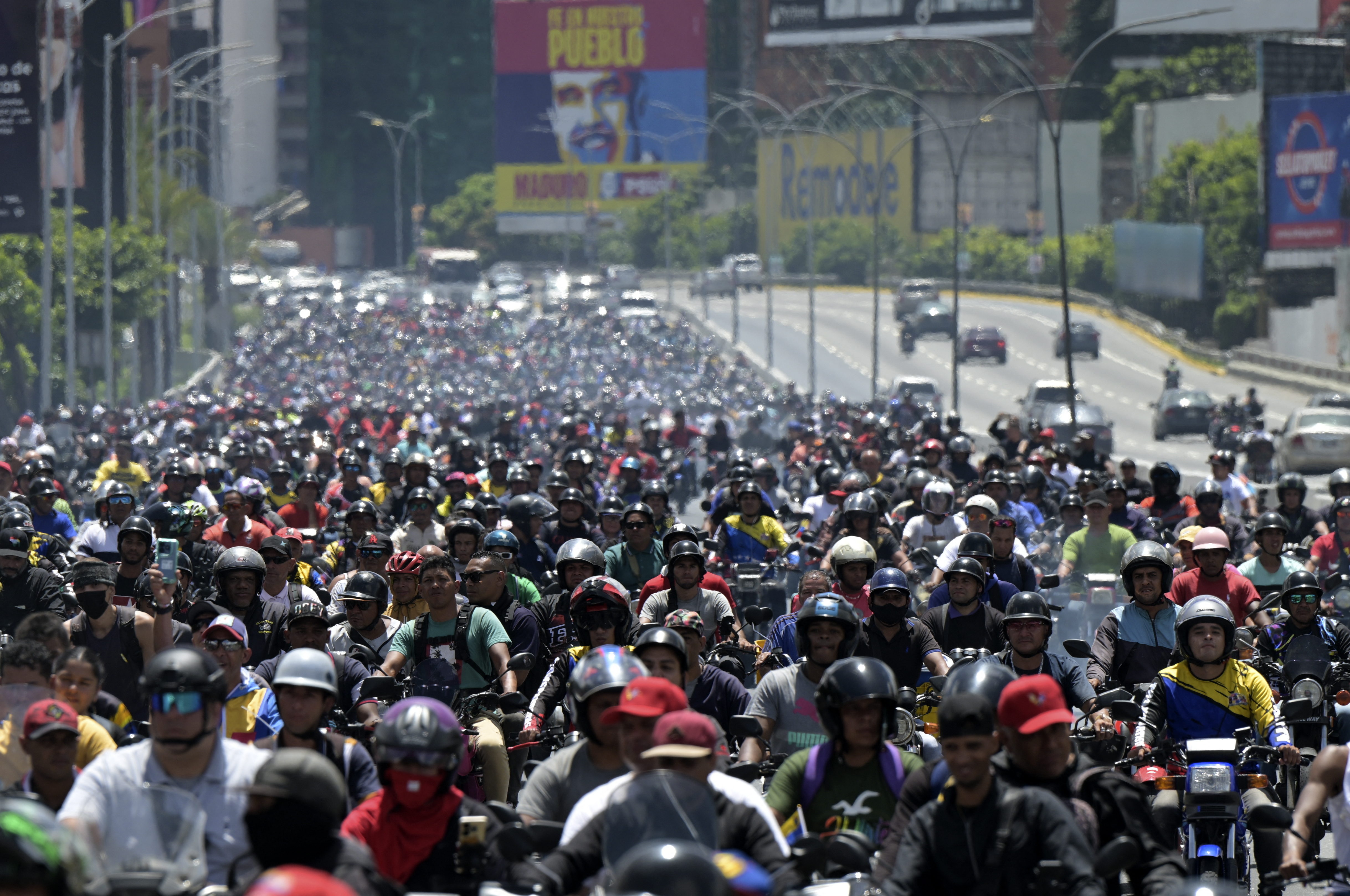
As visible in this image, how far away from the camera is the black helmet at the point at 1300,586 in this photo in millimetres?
11898

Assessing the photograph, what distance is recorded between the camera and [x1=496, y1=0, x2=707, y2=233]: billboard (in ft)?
487

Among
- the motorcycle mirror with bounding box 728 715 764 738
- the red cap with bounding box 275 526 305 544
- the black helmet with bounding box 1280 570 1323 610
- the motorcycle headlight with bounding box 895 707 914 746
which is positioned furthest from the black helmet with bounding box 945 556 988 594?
the red cap with bounding box 275 526 305 544

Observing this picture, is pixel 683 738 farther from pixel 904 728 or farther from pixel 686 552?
pixel 686 552

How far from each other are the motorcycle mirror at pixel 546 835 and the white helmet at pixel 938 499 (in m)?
11.4

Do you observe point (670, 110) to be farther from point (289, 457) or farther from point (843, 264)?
point (289, 457)

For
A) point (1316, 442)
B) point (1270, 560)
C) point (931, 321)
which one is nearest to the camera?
point (1270, 560)

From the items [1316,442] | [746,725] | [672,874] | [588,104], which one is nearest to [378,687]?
[746,725]

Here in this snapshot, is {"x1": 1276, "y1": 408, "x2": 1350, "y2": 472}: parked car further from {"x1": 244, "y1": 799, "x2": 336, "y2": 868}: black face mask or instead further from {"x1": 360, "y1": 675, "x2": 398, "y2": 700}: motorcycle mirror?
{"x1": 244, "y1": 799, "x2": 336, "y2": 868}: black face mask

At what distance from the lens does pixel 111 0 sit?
5450cm

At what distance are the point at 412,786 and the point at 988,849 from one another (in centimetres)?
170

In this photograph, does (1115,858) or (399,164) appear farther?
(399,164)

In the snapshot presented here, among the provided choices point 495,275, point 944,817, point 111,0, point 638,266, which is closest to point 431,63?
point 638,266

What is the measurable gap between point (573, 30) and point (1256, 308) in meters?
77.7

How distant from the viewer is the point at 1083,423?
5141 cm
